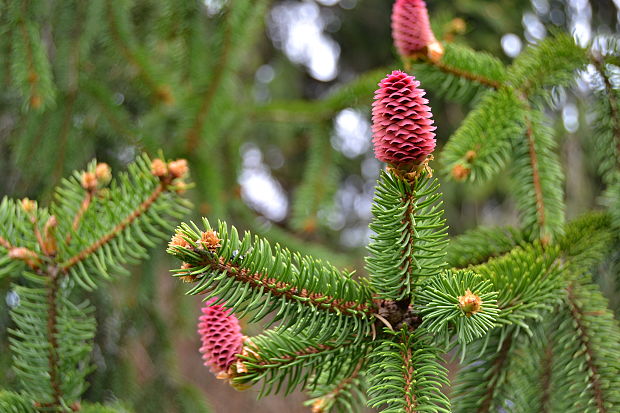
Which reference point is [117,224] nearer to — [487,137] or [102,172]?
[102,172]

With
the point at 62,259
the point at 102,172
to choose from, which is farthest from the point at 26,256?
the point at 102,172

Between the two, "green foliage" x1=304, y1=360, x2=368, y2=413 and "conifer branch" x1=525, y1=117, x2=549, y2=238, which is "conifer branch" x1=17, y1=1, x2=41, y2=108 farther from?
"conifer branch" x1=525, y1=117, x2=549, y2=238

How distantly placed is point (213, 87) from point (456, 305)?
3.56ft

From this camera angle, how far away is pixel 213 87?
1483 millimetres

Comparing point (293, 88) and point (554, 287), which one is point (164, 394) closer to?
point (554, 287)

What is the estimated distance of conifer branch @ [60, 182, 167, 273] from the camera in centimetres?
84

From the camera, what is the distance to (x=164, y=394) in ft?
5.04

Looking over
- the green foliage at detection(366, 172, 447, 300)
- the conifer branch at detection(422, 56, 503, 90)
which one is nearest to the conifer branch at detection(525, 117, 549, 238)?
the conifer branch at detection(422, 56, 503, 90)

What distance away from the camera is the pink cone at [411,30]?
92cm

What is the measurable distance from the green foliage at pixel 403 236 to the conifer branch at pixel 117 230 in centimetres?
38

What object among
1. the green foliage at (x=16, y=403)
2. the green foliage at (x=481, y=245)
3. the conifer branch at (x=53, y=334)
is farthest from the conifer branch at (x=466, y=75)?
the green foliage at (x=16, y=403)

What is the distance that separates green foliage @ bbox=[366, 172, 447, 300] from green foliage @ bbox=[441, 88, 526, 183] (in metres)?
0.21

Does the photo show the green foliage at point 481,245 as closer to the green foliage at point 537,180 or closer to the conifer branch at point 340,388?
the green foliage at point 537,180

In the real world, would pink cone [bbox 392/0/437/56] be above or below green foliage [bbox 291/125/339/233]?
above
